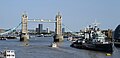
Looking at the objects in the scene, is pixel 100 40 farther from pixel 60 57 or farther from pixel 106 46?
pixel 60 57

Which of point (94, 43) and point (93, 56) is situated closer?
point (93, 56)

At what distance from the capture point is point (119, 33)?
18525 cm

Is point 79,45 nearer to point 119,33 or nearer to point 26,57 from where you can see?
point 26,57

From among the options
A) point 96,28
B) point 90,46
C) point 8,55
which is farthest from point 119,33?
point 8,55

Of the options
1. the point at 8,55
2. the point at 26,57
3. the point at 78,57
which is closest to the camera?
the point at 8,55

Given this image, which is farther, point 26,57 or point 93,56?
point 93,56

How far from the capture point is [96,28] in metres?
127

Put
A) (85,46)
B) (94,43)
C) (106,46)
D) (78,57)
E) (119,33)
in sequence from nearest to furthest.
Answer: (78,57) < (106,46) < (94,43) < (85,46) < (119,33)

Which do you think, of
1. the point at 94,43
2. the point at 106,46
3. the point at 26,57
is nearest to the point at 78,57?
the point at 26,57

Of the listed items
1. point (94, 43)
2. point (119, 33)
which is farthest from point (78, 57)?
point (119, 33)

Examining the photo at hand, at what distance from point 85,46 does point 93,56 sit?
29450 mm

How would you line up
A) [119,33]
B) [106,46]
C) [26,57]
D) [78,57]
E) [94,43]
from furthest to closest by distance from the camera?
[119,33] < [94,43] < [106,46] < [78,57] < [26,57]

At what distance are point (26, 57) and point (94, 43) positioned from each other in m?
33.5

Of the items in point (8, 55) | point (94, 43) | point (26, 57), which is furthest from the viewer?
point (94, 43)
